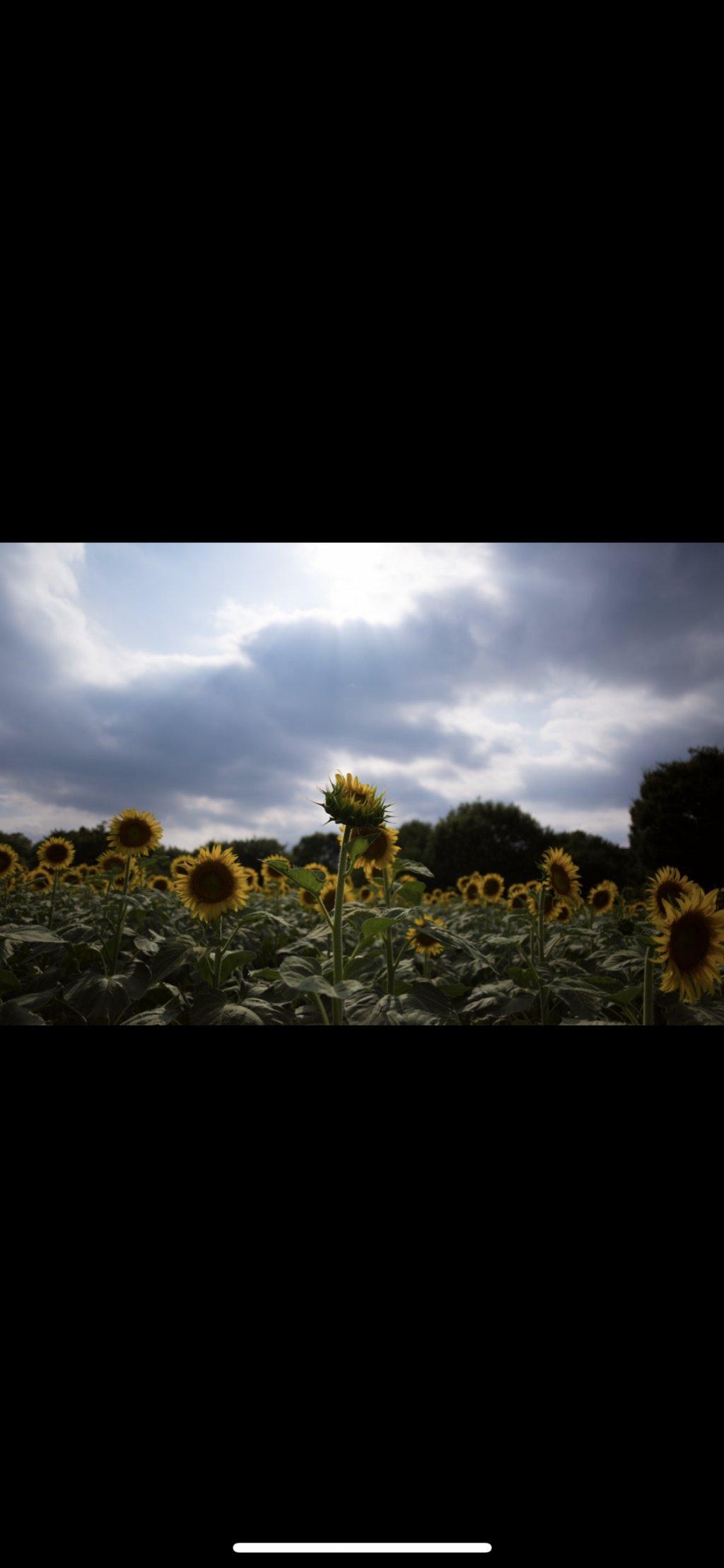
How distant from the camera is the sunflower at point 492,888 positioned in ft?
11.9

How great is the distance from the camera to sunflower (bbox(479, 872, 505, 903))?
3621 mm

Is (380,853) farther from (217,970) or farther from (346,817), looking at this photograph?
(217,970)

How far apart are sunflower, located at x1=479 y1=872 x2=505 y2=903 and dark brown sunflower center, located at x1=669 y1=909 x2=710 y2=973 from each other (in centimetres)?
235

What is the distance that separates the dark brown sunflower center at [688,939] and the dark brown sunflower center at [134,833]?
59.7 inches

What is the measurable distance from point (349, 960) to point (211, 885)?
504 millimetres

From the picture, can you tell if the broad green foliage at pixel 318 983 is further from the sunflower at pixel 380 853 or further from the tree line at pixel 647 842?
the tree line at pixel 647 842

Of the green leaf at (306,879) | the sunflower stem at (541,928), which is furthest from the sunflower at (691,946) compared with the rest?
the green leaf at (306,879)
